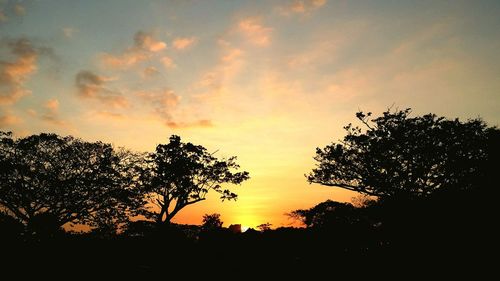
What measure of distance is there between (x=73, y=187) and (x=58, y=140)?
16.4 feet

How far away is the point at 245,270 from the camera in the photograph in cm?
1351

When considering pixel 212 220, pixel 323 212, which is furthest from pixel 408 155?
pixel 212 220

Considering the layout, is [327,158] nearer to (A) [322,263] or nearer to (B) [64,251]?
(A) [322,263]

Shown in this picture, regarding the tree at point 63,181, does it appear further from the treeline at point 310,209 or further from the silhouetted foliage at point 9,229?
the silhouetted foliage at point 9,229

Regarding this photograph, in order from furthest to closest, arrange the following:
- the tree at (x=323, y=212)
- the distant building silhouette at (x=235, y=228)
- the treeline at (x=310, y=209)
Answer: the tree at (x=323, y=212)
the distant building silhouette at (x=235, y=228)
the treeline at (x=310, y=209)

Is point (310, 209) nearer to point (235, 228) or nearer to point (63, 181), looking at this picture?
point (235, 228)

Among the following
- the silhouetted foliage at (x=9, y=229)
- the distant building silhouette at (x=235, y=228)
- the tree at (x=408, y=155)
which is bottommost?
the distant building silhouette at (x=235, y=228)

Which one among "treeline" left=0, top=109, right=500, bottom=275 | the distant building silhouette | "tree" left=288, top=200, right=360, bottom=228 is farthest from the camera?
"tree" left=288, top=200, right=360, bottom=228

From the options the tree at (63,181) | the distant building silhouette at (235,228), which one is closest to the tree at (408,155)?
the distant building silhouette at (235,228)

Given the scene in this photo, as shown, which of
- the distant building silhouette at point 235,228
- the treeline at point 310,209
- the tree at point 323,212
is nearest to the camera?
the treeline at point 310,209

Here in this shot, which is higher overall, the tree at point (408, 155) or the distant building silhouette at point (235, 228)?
the tree at point (408, 155)

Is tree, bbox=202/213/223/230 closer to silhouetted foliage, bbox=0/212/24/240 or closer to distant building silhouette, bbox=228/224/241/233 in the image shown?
distant building silhouette, bbox=228/224/241/233

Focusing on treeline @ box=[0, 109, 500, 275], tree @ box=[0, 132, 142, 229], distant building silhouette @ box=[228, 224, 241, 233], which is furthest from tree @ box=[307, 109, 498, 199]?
tree @ box=[0, 132, 142, 229]

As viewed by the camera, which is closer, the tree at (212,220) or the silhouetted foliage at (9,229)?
the silhouetted foliage at (9,229)
